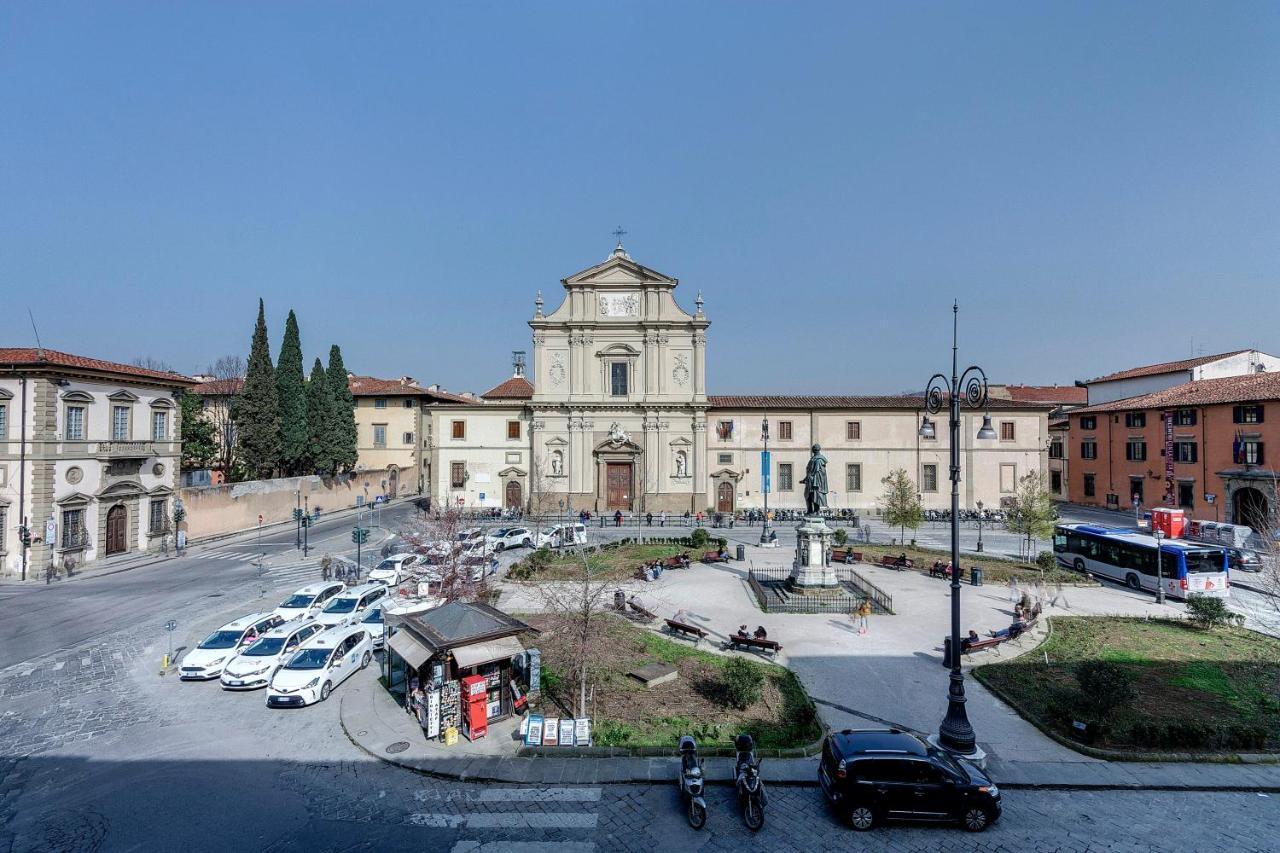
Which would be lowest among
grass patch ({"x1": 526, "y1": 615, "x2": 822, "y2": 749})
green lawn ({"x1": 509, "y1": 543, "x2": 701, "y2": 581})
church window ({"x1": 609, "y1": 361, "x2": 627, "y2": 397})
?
grass patch ({"x1": 526, "y1": 615, "x2": 822, "y2": 749})

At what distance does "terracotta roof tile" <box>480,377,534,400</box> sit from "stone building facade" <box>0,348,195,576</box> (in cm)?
2141

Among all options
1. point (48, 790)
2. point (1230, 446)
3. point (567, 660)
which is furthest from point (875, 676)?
point (1230, 446)

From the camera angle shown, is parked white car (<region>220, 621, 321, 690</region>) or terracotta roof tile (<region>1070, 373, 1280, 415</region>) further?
terracotta roof tile (<region>1070, 373, 1280, 415</region>)

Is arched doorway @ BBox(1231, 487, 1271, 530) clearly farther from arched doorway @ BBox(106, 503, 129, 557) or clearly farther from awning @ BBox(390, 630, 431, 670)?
arched doorway @ BBox(106, 503, 129, 557)

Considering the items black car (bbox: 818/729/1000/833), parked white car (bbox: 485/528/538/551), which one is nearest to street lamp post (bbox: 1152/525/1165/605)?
black car (bbox: 818/729/1000/833)

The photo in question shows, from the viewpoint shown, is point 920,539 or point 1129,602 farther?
point 920,539

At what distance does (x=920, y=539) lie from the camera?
3672 cm

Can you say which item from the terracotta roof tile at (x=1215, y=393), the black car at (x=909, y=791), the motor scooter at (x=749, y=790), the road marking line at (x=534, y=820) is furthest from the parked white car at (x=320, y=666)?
the terracotta roof tile at (x=1215, y=393)

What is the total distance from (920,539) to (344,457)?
149 feet

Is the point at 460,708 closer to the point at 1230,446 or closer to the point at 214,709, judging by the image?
the point at 214,709

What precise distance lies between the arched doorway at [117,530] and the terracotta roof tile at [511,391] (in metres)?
24.5

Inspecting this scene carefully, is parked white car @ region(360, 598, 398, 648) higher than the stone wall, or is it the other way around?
the stone wall

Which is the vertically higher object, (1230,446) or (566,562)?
(1230,446)

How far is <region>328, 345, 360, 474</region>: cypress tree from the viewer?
2007 inches
